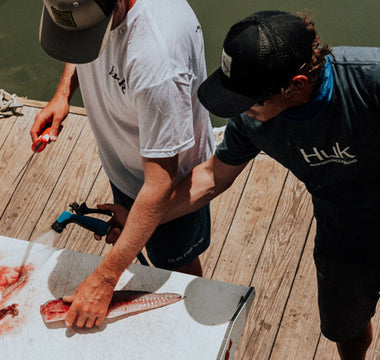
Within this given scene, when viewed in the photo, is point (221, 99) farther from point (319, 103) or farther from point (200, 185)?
point (200, 185)

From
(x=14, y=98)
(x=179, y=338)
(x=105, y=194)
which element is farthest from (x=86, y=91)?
(x=14, y=98)

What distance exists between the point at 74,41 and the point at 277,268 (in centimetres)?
153

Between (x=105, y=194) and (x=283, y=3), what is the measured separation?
7.39ft

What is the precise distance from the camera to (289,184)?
9.42 feet

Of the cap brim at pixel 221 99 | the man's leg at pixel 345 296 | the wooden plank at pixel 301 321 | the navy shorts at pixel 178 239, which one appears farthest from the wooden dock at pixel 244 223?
the cap brim at pixel 221 99

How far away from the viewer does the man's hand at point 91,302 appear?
165 cm

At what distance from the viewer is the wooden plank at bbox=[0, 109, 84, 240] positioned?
2.93 metres

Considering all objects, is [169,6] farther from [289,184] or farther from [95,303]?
[289,184]

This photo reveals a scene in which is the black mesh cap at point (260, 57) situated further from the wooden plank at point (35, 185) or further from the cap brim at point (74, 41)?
the wooden plank at point (35, 185)

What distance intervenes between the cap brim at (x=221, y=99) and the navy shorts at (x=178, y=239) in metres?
0.62

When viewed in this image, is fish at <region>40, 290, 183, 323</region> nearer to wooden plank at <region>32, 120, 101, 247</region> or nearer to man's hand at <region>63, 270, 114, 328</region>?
man's hand at <region>63, 270, 114, 328</region>

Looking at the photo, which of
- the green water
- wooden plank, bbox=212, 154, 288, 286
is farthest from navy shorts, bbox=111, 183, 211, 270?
the green water

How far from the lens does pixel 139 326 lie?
1.66 meters

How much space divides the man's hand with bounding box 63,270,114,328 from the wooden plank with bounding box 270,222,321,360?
3.40 ft
